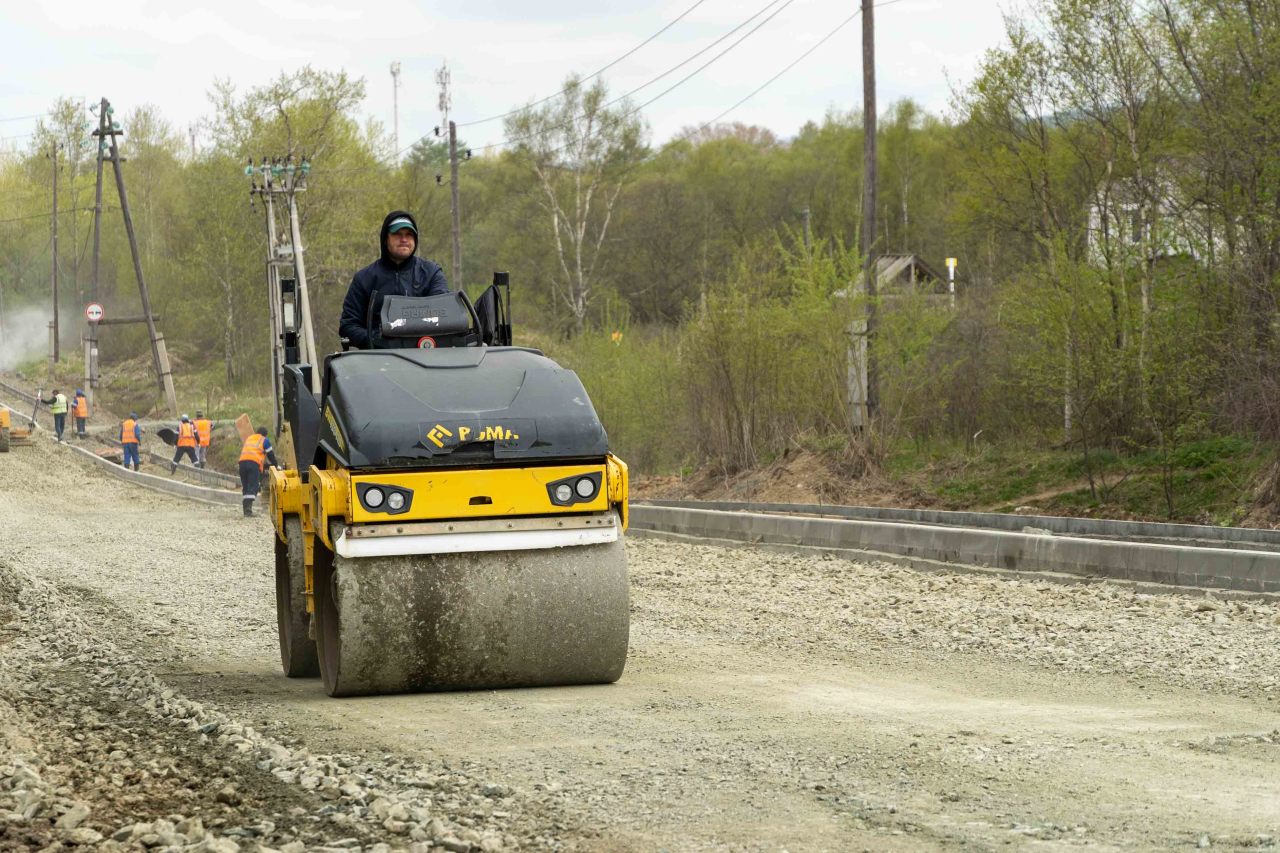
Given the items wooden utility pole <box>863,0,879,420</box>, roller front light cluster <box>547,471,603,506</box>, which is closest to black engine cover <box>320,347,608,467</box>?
roller front light cluster <box>547,471,603,506</box>

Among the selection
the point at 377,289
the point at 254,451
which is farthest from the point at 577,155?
the point at 377,289

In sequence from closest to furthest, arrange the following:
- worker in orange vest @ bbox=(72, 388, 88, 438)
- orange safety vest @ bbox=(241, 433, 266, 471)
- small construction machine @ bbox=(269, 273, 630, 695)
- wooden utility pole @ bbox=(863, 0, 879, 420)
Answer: small construction machine @ bbox=(269, 273, 630, 695) → wooden utility pole @ bbox=(863, 0, 879, 420) → orange safety vest @ bbox=(241, 433, 266, 471) → worker in orange vest @ bbox=(72, 388, 88, 438)

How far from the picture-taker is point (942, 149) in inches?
2785

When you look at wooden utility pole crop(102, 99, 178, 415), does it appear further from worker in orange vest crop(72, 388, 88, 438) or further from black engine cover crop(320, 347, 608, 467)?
black engine cover crop(320, 347, 608, 467)

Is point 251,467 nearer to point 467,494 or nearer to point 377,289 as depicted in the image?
point 377,289

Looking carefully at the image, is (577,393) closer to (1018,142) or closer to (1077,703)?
(1077,703)

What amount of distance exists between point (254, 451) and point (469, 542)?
23.3 meters

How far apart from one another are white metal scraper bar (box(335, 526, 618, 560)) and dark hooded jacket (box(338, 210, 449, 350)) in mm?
1772

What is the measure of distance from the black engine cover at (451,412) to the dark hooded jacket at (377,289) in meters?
0.68

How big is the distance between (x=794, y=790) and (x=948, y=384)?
25.7 metres

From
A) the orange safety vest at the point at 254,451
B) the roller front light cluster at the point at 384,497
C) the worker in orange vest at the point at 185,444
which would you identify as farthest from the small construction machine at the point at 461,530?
the worker in orange vest at the point at 185,444

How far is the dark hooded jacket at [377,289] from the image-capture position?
9.21 metres

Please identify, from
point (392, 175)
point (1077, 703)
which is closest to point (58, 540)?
point (1077, 703)

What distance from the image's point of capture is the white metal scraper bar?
7.71 metres
